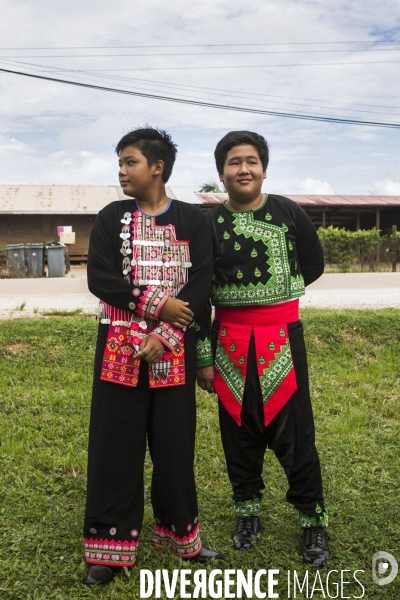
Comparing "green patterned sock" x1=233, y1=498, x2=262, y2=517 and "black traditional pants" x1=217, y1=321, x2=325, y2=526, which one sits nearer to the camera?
"black traditional pants" x1=217, y1=321, x2=325, y2=526

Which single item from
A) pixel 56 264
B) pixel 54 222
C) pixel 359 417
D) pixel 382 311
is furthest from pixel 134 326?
pixel 54 222

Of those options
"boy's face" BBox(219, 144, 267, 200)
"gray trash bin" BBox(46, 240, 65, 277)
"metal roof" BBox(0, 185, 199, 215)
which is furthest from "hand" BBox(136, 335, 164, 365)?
"metal roof" BBox(0, 185, 199, 215)

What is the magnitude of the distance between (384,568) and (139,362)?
1.45 metres

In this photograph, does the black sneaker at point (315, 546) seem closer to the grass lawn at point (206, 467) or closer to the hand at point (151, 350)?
the grass lawn at point (206, 467)

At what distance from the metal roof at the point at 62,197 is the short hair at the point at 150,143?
62.5ft

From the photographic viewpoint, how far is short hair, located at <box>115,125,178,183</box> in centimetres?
273

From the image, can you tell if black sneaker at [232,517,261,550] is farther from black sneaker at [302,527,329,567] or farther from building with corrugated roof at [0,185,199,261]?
building with corrugated roof at [0,185,199,261]

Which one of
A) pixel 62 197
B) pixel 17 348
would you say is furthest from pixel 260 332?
pixel 62 197

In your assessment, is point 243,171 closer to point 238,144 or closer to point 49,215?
point 238,144

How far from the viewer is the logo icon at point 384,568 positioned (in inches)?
109

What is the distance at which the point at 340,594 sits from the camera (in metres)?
2.69

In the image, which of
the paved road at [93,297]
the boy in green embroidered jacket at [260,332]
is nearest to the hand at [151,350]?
the boy in green embroidered jacket at [260,332]

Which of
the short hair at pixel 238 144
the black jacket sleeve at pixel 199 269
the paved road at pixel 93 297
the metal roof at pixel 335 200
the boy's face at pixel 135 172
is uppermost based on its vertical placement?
the metal roof at pixel 335 200

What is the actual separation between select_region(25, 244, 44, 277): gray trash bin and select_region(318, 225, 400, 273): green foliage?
8.32 metres
